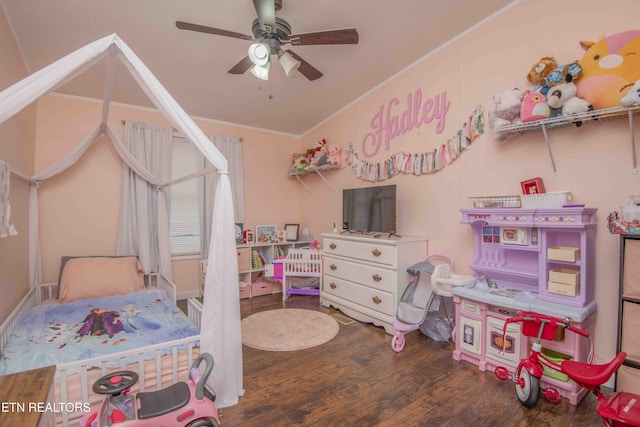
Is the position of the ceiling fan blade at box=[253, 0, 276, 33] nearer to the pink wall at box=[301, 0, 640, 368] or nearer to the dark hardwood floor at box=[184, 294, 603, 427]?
the pink wall at box=[301, 0, 640, 368]

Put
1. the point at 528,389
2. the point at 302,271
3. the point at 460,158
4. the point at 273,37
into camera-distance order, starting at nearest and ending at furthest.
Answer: the point at 528,389
the point at 273,37
the point at 460,158
the point at 302,271

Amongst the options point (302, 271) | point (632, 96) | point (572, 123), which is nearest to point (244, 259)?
point (302, 271)

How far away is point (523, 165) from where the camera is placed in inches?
92.0

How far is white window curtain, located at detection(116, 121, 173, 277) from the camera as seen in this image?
12.2 feet

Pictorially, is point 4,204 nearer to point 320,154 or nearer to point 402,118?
point 320,154

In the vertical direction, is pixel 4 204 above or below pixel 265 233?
above

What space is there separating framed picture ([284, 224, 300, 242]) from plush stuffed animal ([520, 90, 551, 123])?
353 cm

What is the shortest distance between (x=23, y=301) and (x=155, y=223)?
156cm

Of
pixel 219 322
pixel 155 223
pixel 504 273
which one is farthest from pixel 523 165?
pixel 155 223

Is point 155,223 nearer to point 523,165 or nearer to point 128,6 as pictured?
point 128,6

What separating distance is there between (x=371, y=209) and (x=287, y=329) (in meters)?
1.63

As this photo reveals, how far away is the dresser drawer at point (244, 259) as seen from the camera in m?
4.25

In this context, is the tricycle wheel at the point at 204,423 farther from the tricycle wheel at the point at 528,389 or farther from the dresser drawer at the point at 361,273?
the dresser drawer at the point at 361,273

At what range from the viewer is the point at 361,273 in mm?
3230
